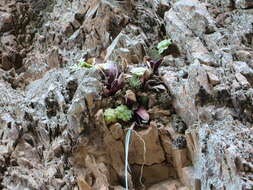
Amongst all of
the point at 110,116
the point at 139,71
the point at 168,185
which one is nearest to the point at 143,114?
the point at 110,116

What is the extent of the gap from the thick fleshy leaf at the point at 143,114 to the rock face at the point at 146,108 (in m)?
0.06

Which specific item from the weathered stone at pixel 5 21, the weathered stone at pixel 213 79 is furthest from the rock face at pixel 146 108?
the weathered stone at pixel 5 21

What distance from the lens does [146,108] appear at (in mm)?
3777

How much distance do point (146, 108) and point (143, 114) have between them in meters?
0.17

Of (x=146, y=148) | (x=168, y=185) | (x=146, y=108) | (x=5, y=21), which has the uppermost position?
(x=5, y=21)

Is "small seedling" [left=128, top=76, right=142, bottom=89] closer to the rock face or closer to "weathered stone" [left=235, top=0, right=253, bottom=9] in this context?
the rock face

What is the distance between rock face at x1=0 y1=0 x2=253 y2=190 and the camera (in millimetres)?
3234

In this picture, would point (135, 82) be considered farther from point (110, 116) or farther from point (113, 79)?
point (110, 116)

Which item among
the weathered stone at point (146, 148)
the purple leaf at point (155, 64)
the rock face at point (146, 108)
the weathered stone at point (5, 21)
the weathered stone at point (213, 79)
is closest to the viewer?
the rock face at point (146, 108)

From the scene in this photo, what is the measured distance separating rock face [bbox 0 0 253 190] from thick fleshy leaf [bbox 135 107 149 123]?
0.19 ft

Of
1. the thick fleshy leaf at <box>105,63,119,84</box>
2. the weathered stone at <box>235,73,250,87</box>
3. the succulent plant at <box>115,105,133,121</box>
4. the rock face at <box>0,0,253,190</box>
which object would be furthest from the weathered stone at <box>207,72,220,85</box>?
the thick fleshy leaf at <box>105,63,119,84</box>

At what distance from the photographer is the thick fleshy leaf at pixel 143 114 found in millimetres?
3596

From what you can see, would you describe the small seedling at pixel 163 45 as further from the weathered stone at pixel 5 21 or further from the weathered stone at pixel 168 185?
the weathered stone at pixel 5 21

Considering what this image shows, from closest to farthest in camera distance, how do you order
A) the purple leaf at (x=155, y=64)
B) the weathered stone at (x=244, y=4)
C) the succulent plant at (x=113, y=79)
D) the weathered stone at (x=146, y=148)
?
1. the weathered stone at (x=146, y=148)
2. the succulent plant at (x=113, y=79)
3. the purple leaf at (x=155, y=64)
4. the weathered stone at (x=244, y=4)
